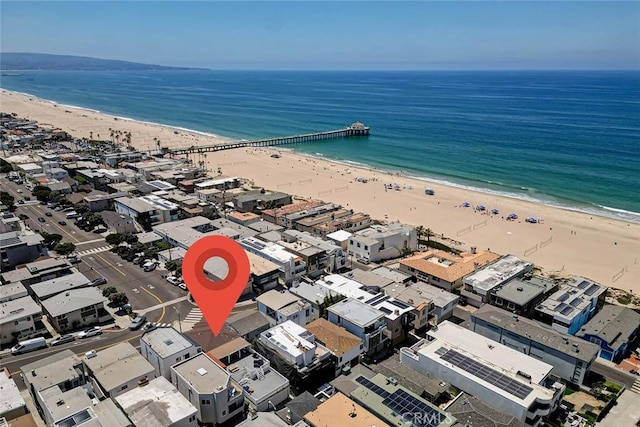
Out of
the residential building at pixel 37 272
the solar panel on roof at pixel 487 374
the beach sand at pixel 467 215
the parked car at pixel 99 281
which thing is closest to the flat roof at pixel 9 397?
the parked car at pixel 99 281

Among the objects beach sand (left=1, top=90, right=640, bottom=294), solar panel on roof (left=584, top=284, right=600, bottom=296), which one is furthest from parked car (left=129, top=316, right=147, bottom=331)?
solar panel on roof (left=584, top=284, right=600, bottom=296)

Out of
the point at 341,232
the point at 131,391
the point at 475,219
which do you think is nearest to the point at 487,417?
the point at 131,391

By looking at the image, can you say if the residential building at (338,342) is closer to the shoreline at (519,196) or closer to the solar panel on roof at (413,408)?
the solar panel on roof at (413,408)

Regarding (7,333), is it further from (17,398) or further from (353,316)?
(353,316)

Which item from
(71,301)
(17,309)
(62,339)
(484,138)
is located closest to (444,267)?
(71,301)

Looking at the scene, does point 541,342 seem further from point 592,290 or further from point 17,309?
point 17,309
